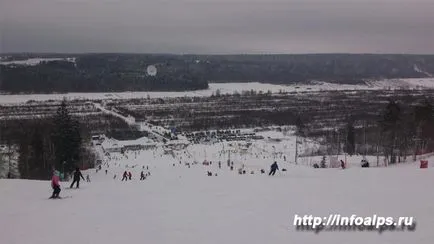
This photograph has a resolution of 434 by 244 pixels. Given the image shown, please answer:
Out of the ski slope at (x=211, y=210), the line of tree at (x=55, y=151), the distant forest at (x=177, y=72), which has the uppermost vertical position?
the distant forest at (x=177, y=72)

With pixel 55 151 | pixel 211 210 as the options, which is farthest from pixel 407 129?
pixel 211 210

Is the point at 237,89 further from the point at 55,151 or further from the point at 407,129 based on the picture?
the point at 55,151

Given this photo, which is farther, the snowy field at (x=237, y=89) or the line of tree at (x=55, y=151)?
the snowy field at (x=237, y=89)

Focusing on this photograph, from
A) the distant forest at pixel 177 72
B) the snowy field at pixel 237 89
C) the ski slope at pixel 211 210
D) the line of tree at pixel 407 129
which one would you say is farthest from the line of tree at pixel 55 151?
the distant forest at pixel 177 72

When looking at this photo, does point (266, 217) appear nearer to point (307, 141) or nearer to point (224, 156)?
point (224, 156)

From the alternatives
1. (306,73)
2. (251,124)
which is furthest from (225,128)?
(306,73)

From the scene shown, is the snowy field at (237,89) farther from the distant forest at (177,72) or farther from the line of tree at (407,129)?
the line of tree at (407,129)

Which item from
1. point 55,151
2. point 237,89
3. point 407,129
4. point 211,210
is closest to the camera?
point 211,210
